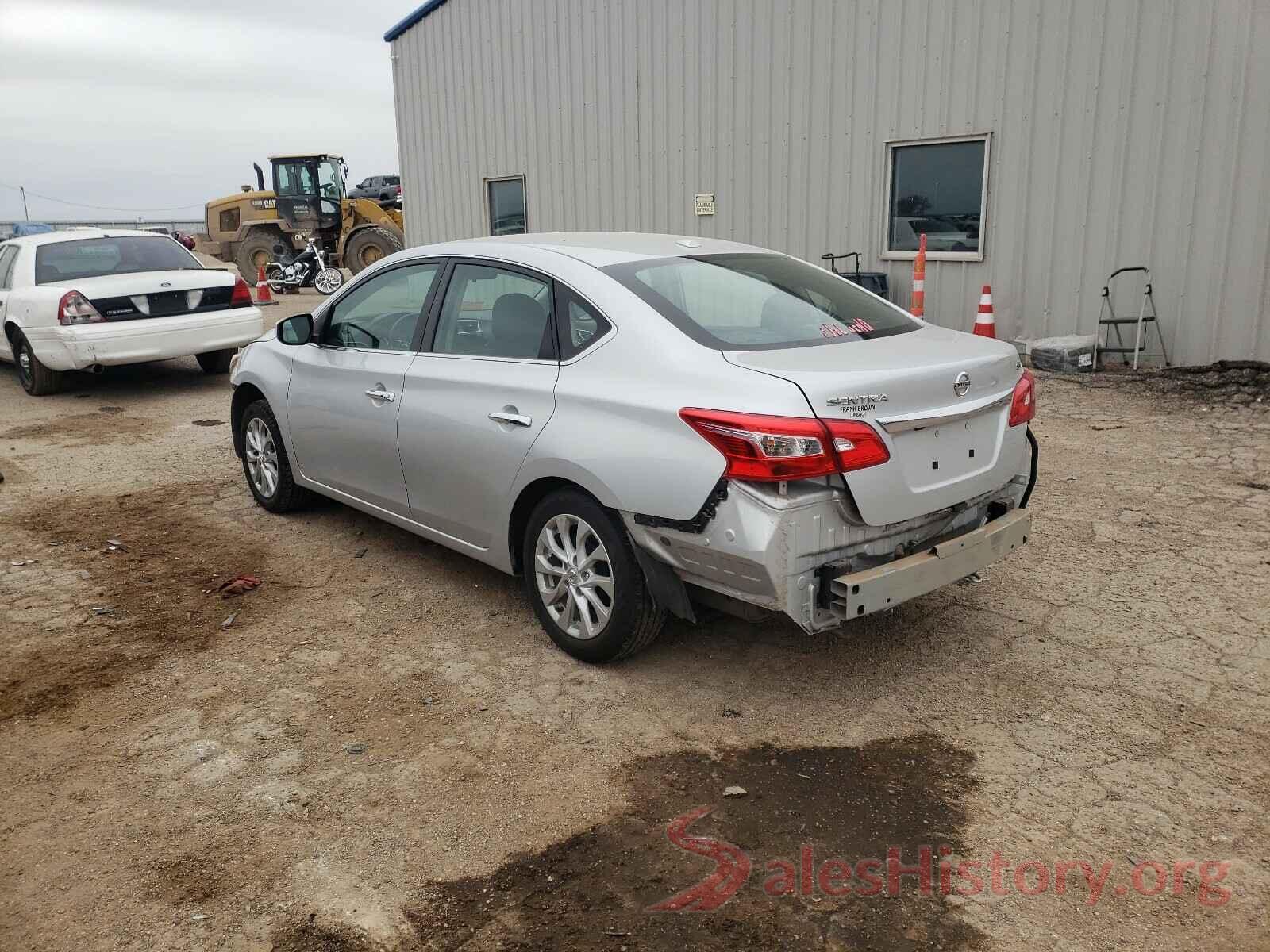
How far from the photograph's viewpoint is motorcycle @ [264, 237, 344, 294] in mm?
21766

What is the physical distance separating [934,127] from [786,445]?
8702 millimetres

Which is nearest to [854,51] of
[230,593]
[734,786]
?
[230,593]

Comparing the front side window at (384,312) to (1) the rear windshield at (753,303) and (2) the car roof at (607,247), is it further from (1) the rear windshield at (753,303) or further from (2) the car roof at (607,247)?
(1) the rear windshield at (753,303)

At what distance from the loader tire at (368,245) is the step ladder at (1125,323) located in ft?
54.7

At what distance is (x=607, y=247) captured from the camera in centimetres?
431

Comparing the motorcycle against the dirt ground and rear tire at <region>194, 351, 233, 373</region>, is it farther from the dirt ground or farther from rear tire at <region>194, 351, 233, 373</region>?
the dirt ground

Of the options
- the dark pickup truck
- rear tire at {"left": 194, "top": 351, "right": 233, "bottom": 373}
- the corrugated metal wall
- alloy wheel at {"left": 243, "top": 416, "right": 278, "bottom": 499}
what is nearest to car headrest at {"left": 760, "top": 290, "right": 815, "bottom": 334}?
alloy wheel at {"left": 243, "top": 416, "right": 278, "bottom": 499}

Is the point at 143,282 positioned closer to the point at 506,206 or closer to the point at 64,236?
the point at 64,236

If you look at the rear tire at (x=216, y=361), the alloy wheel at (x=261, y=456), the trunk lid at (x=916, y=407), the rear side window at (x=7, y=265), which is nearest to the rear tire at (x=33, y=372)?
the rear side window at (x=7, y=265)

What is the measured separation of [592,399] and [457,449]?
0.84 metres

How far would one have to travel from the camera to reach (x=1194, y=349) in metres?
9.33

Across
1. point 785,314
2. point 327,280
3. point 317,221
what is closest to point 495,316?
point 785,314

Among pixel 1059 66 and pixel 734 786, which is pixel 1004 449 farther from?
pixel 1059 66

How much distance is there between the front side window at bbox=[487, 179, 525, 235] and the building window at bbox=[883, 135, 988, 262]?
20.6ft
